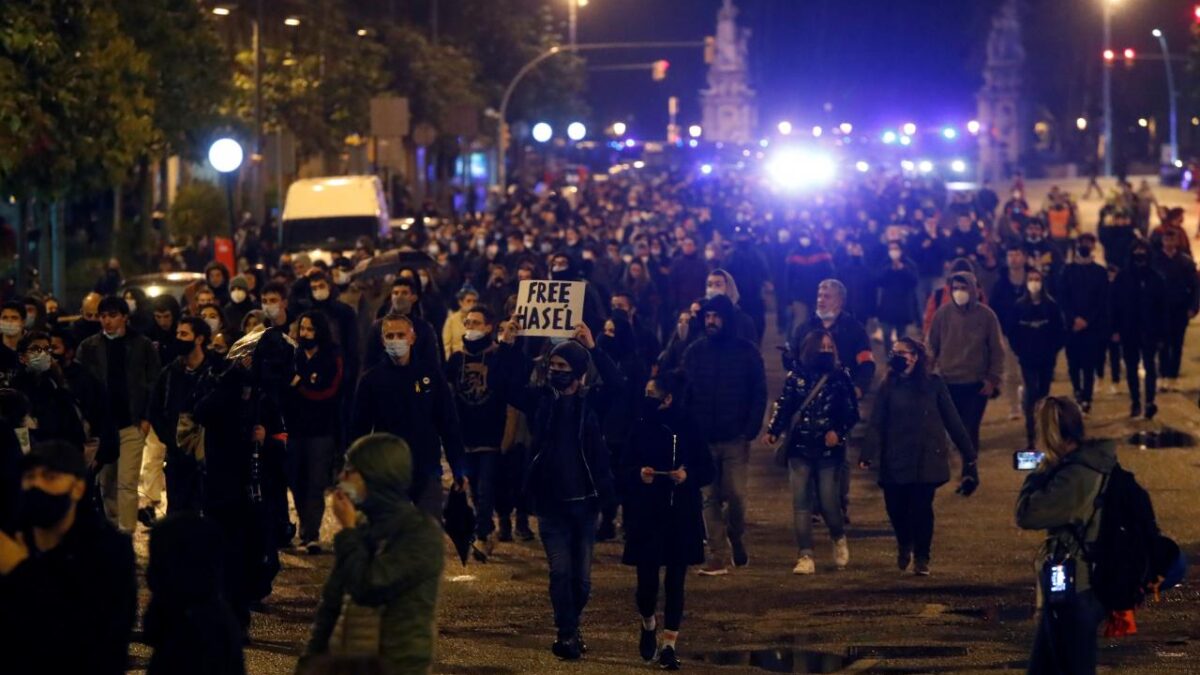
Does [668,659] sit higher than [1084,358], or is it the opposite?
[1084,358]

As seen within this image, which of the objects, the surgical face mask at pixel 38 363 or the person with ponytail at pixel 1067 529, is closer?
the person with ponytail at pixel 1067 529

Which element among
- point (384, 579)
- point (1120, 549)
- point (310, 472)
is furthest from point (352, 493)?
point (310, 472)

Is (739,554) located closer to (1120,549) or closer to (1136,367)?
(1120,549)

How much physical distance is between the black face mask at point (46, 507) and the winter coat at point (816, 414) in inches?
300

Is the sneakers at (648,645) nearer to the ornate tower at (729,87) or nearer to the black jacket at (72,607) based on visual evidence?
the black jacket at (72,607)

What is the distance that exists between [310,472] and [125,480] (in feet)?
4.00

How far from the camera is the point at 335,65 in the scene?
52344 millimetres

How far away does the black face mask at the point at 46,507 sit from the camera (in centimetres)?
626

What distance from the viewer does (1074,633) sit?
8.05 meters

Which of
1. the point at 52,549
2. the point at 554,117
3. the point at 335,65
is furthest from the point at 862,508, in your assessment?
the point at 554,117

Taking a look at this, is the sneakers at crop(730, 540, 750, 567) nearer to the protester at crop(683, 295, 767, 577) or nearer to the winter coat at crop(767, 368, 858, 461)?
the protester at crop(683, 295, 767, 577)

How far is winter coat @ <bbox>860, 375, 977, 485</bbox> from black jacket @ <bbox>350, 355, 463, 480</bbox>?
2.75 metres

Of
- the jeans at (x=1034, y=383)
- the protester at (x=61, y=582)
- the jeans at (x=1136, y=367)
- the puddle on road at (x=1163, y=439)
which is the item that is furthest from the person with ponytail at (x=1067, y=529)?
the jeans at (x=1136, y=367)

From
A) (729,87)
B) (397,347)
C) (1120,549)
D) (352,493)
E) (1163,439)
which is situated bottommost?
(1163,439)
